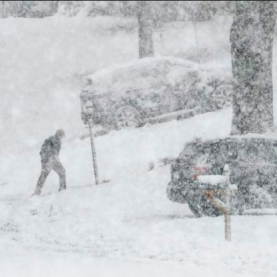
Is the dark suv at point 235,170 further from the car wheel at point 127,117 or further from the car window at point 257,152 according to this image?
the car wheel at point 127,117

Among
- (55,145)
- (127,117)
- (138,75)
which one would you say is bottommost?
(127,117)

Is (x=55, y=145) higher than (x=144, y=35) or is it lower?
lower

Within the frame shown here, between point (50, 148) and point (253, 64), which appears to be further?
point (50, 148)

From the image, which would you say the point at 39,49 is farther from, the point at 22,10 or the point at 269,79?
the point at 269,79

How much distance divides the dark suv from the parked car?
8094 mm

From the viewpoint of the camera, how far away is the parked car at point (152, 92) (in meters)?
19.5

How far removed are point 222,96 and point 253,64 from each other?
19.3 ft

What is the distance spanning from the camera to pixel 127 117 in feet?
64.1

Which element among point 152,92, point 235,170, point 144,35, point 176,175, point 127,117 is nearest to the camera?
point 235,170

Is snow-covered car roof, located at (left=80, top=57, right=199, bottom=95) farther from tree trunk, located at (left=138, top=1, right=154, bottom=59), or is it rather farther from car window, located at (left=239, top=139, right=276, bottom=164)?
car window, located at (left=239, top=139, right=276, bottom=164)

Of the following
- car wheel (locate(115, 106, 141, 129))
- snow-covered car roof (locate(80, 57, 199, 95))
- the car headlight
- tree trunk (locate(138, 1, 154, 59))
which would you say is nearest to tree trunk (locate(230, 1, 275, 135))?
the car headlight

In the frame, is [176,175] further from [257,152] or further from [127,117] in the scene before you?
[127,117]

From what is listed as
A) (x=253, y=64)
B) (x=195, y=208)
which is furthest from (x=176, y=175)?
(x=253, y=64)

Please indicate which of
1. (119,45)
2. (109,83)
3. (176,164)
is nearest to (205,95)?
(109,83)
